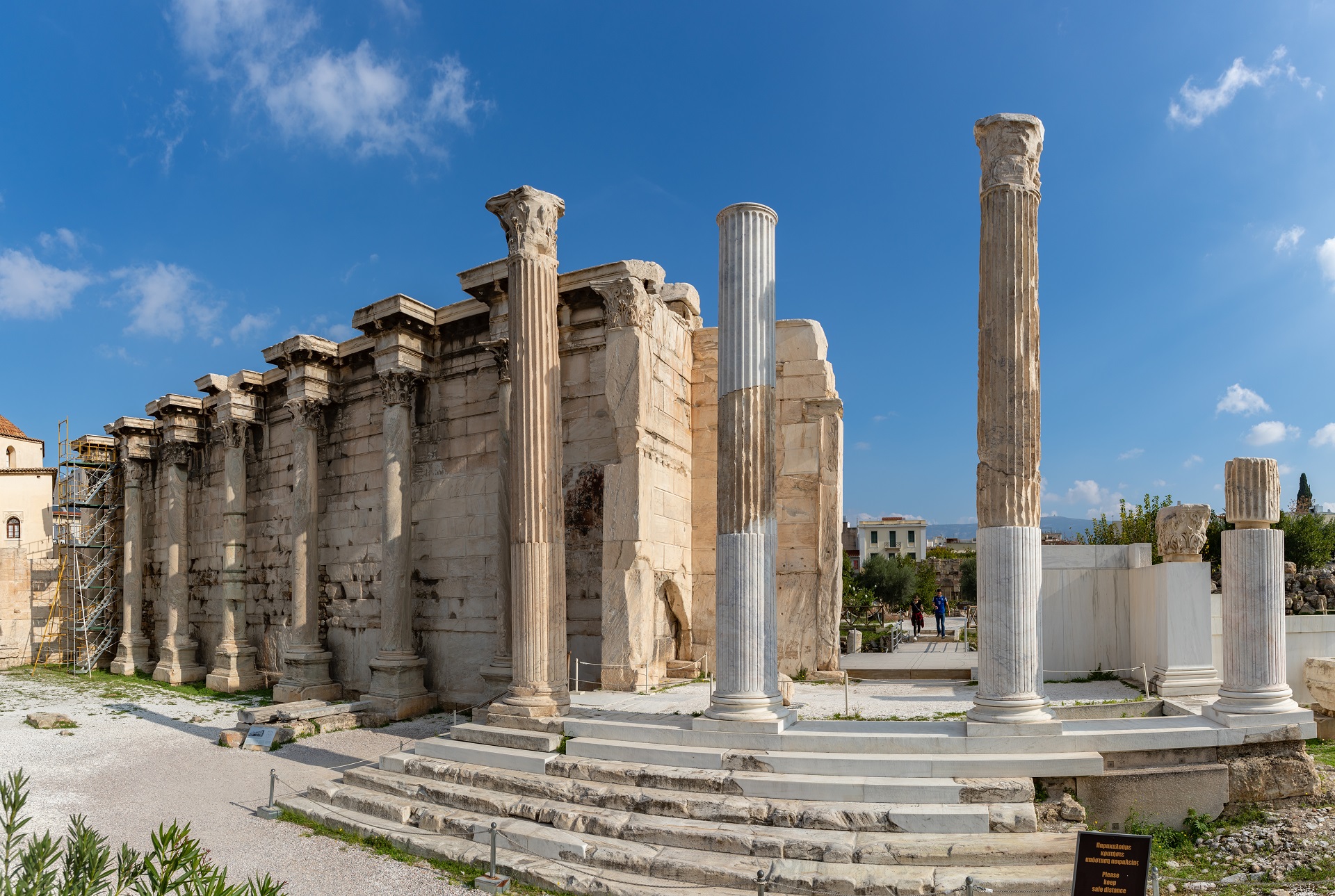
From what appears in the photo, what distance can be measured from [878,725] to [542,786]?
377cm

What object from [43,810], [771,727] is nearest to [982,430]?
[771,727]

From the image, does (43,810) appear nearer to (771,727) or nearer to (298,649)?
(298,649)

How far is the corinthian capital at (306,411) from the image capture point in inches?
677

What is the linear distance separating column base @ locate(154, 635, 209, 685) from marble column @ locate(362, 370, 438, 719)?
26.1ft

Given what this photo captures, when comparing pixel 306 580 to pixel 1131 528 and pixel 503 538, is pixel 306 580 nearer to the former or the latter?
pixel 503 538

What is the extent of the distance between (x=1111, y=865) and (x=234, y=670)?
1857 cm

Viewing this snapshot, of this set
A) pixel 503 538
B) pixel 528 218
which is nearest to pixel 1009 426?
pixel 528 218

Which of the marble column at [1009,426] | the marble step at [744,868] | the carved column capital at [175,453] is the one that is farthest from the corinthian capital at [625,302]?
the carved column capital at [175,453]

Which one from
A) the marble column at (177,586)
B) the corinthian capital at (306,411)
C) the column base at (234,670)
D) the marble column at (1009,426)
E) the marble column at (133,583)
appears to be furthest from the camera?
the marble column at (133,583)

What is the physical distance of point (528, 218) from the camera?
11.5 meters

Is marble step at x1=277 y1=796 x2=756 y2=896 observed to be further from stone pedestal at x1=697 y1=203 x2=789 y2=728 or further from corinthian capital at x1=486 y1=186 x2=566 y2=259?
corinthian capital at x1=486 y1=186 x2=566 y2=259

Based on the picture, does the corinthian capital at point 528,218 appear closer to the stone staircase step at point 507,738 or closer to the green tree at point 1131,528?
the stone staircase step at point 507,738

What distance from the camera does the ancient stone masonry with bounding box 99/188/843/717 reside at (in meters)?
11.5

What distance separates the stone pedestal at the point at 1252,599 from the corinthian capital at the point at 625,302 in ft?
26.7
